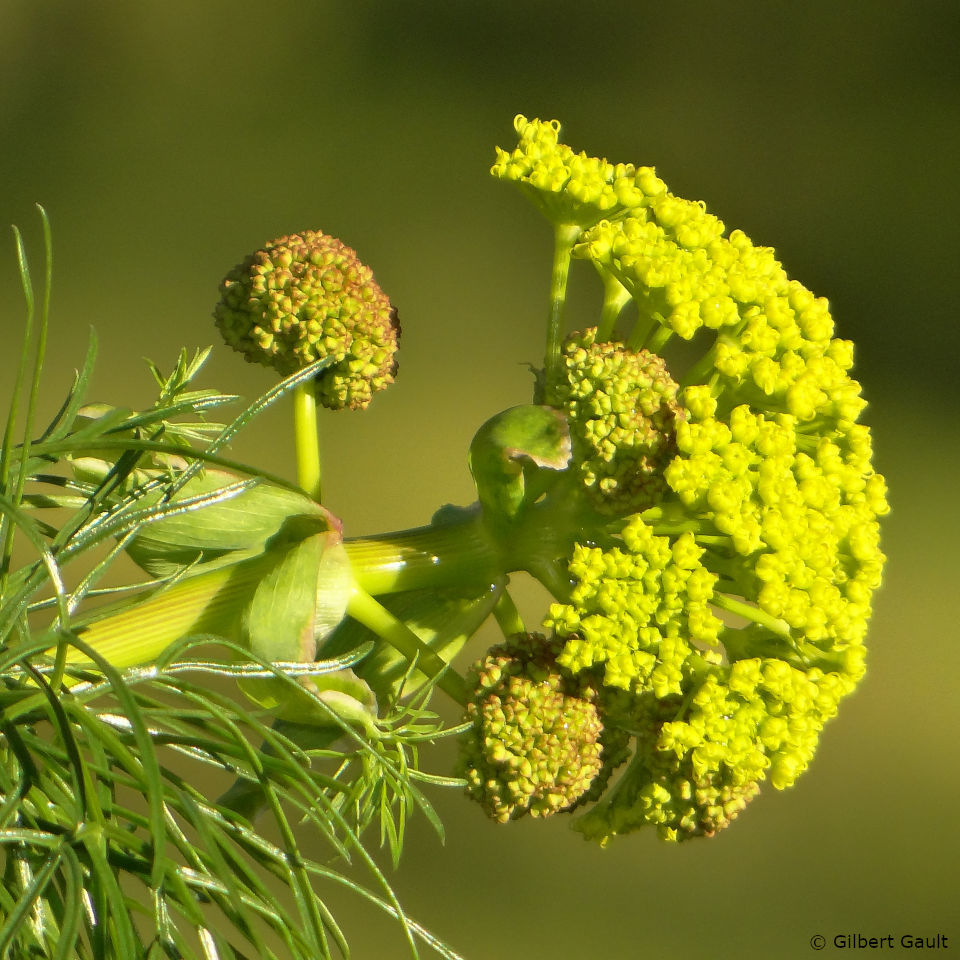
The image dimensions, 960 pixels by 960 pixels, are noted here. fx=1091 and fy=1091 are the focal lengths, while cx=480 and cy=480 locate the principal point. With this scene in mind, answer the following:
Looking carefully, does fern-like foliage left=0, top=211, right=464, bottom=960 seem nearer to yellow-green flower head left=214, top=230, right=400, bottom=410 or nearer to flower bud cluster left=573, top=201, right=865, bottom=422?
yellow-green flower head left=214, top=230, right=400, bottom=410

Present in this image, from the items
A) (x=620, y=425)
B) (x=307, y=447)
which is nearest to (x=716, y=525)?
(x=620, y=425)

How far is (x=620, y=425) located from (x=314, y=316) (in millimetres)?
143

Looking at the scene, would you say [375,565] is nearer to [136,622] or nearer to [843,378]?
[136,622]

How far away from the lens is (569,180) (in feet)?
1.68

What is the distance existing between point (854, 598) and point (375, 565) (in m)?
0.20

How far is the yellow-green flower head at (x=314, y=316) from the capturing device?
479 mm

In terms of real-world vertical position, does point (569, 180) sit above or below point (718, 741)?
above

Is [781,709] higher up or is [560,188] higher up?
[560,188]

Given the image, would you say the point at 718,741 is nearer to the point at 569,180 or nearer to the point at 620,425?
the point at 620,425

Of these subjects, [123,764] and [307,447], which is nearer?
[123,764]

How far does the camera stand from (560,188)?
1.66 ft

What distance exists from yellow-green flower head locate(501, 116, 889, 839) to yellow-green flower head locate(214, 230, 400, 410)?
0.09 m

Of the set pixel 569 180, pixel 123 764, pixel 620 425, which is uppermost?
pixel 569 180

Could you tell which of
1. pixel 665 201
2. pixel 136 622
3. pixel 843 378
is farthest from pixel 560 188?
pixel 136 622
